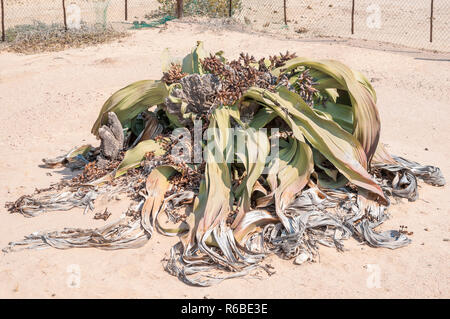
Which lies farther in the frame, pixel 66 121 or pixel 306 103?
pixel 66 121

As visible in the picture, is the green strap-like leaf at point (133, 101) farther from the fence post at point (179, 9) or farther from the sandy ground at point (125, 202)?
the fence post at point (179, 9)

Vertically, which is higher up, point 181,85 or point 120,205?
point 181,85

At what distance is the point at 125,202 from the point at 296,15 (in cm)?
1086

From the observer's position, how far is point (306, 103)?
4.21 meters

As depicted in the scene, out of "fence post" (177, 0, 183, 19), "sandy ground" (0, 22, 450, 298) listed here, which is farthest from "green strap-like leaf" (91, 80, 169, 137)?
"fence post" (177, 0, 183, 19)

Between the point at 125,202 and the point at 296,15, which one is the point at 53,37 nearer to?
the point at 296,15

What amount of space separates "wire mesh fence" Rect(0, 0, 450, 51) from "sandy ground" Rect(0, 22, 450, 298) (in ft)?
6.32

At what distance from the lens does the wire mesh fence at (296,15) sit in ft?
39.8

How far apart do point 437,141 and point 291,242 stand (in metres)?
3.07

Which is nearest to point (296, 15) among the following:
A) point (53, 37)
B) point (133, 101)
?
point (53, 37)

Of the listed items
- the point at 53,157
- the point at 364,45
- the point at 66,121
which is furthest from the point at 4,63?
the point at 364,45

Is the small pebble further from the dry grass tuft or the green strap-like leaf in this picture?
the dry grass tuft

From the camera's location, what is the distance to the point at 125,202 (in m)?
4.26

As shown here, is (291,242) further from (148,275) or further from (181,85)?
(181,85)
